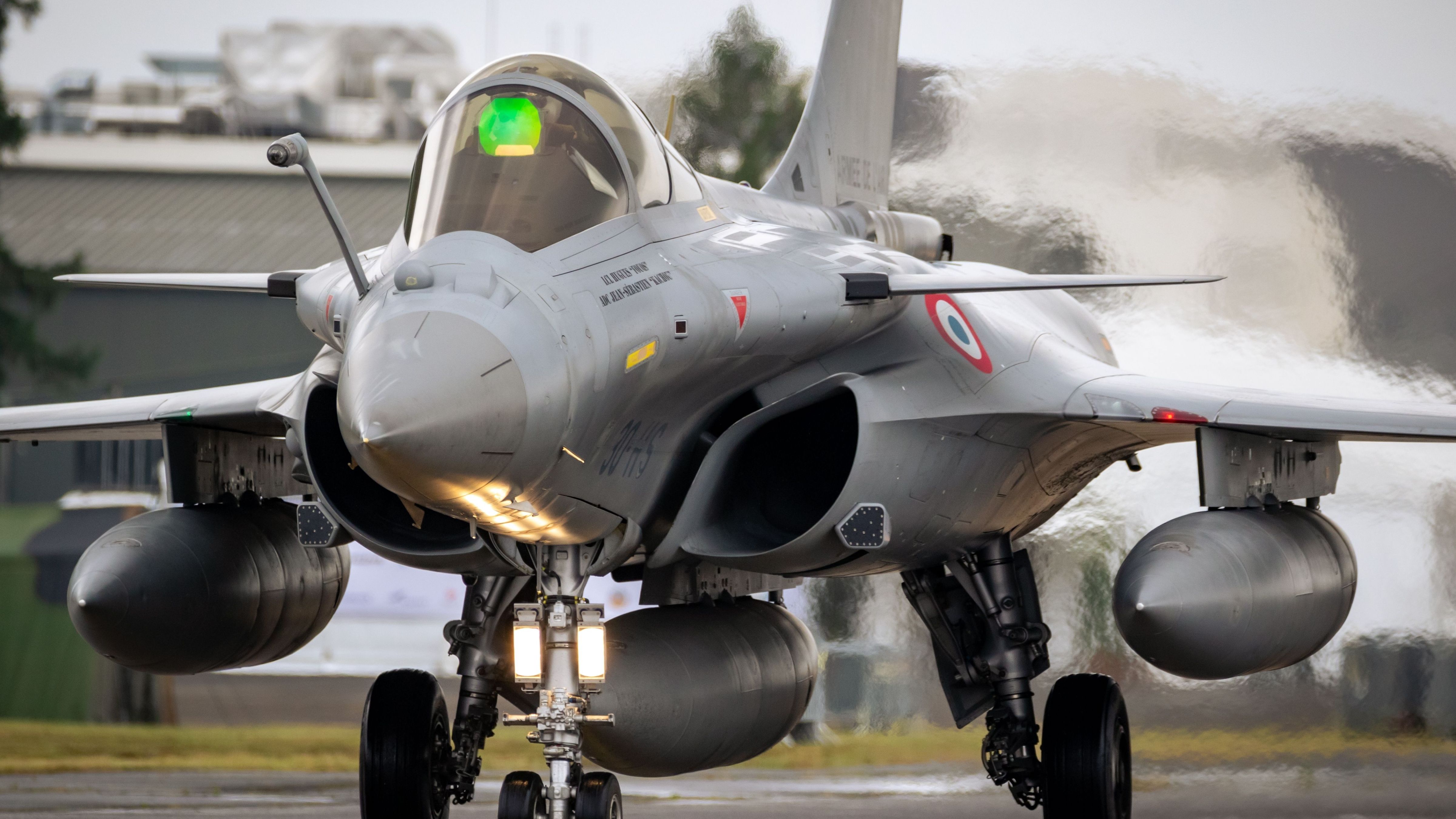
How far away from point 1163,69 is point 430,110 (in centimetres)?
1365

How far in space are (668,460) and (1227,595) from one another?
1.87 metres

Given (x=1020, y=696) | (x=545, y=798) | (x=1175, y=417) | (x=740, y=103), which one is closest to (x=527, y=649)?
(x=545, y=798)

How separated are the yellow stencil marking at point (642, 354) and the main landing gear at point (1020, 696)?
110 inches

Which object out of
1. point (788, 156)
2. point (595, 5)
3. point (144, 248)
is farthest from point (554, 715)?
point (144, 248)

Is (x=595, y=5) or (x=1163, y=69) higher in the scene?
(x=595, y=5)

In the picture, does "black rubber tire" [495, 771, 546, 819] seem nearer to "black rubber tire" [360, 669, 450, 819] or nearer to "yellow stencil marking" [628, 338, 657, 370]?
"yellow stencil marking" [628, 338, 657, 370]

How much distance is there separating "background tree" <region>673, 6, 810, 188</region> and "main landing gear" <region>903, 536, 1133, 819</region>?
4.86 m

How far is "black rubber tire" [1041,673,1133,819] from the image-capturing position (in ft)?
20.6

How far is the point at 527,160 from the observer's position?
4.25 meters

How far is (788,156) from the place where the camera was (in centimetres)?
738

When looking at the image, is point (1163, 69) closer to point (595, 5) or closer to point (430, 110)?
point (595, 5)

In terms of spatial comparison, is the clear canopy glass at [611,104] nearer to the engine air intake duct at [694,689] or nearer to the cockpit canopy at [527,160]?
the cockpit canopy at [527,160]

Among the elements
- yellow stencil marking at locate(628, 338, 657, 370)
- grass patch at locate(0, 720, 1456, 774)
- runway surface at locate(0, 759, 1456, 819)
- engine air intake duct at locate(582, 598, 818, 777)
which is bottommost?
runway surface at locate(0, 759, 1456, 819)

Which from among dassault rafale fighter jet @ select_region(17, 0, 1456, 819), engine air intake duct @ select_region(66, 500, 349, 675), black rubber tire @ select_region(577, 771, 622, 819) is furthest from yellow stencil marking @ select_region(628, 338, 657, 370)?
engine air intake duct @ select_region(66, 500, 349, 675)
